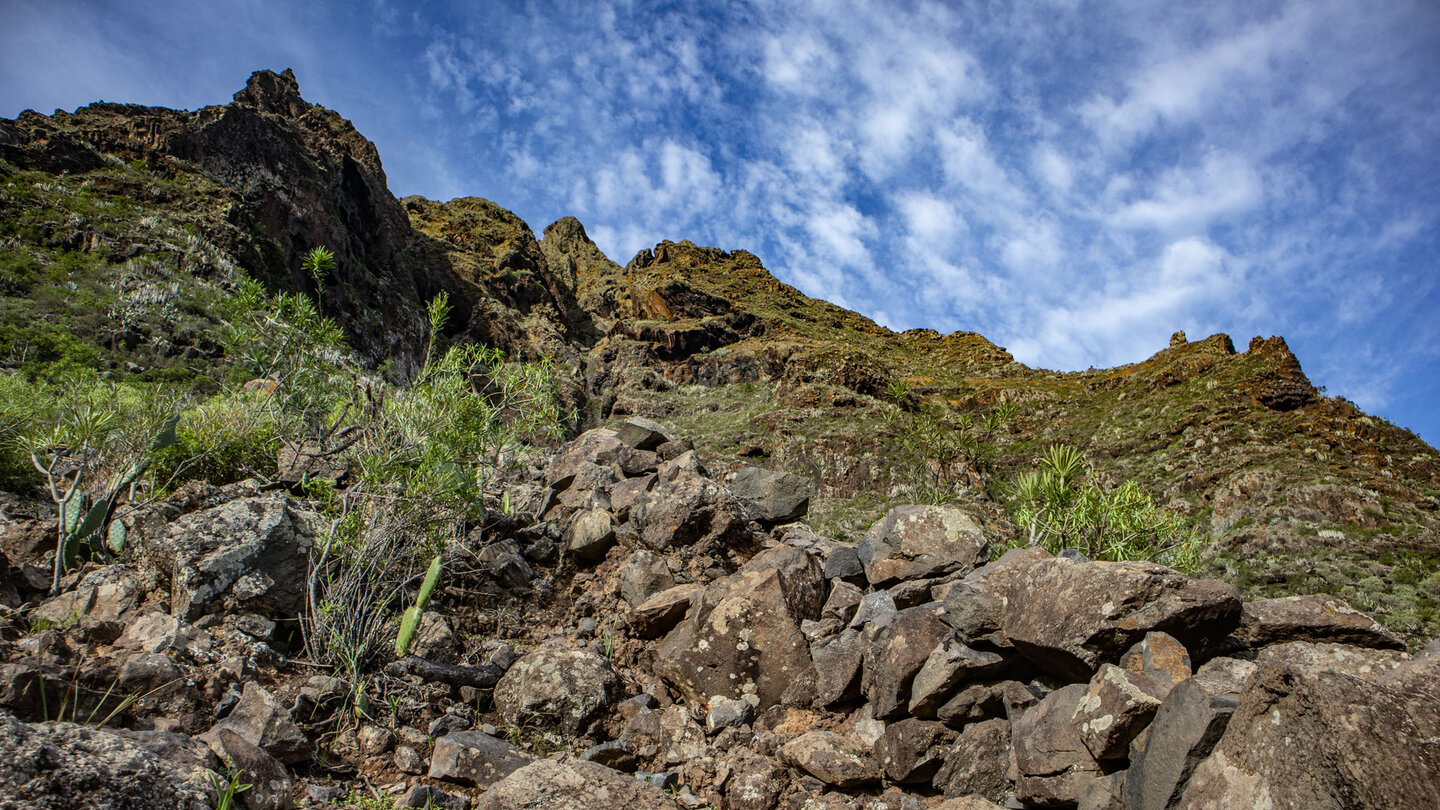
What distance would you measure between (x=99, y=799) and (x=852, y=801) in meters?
4.43

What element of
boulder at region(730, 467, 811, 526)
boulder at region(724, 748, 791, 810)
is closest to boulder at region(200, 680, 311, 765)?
boulder at region(724, 748, 791, 810)

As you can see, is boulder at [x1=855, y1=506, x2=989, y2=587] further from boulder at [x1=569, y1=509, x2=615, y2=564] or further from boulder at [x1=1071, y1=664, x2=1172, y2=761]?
boulder at [x1=569, y1=509, x2=615, y2=564]

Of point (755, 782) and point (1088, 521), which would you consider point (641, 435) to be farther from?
point (1088, 521)

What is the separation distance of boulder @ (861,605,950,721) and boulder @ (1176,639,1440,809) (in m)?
2.31

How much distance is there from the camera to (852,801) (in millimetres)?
4715

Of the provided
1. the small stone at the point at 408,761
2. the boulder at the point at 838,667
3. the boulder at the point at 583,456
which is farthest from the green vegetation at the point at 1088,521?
the small stone at the point at 408,761

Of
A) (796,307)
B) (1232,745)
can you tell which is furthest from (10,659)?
(796,307)

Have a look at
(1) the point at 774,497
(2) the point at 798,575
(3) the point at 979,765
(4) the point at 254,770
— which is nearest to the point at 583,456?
(1) the point at 774,497

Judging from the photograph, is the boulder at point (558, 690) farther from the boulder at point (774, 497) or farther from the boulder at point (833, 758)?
the boulder at point (774, 497)

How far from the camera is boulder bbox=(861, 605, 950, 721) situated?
5160 mm

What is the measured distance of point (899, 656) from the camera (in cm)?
529

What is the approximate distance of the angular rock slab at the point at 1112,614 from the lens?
4043 millimetres

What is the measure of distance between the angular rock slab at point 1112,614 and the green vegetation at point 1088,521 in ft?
25.3

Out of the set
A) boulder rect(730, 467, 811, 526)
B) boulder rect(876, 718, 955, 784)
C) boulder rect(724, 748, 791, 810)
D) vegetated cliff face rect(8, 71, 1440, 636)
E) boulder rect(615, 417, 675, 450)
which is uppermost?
vegetated cliff face rect(8, 71, 1440, 636)
